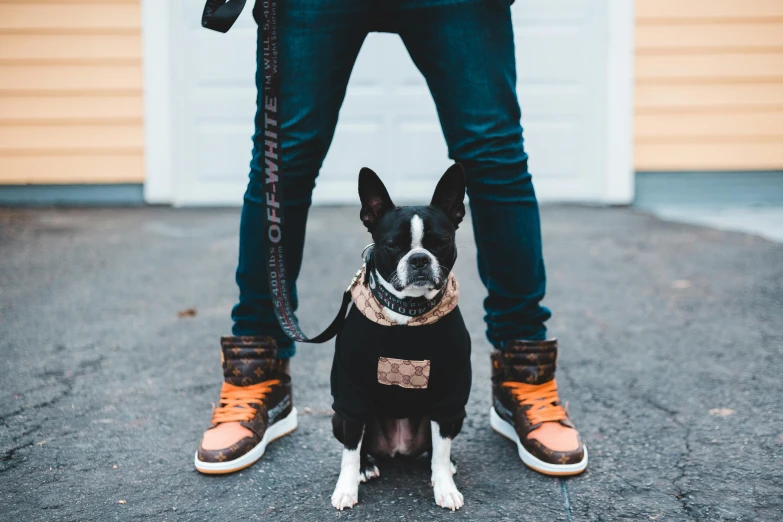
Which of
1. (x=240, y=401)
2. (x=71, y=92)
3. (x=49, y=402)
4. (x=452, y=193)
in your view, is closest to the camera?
(x=452, y=193)

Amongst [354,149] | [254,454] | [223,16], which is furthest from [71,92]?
[254,454]

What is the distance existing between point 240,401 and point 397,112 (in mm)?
4982

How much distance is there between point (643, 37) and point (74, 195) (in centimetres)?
531

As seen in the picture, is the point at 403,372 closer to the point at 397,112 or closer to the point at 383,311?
the point at 383,311

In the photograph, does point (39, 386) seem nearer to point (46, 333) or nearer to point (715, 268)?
point (46, 333)

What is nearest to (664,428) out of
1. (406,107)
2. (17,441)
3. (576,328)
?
(576,328)

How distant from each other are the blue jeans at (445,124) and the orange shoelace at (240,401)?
0.15 m

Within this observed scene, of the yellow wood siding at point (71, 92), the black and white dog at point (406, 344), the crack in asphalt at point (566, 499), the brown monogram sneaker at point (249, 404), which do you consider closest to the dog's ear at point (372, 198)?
the black and white dog at point (406, 344)

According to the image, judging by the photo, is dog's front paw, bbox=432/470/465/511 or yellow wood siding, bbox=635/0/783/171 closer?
dog's front paw, bbox=432/470/465/511

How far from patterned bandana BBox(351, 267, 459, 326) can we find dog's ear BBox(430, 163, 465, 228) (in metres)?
0.18

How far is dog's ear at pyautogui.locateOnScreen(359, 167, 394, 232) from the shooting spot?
1.89 metres

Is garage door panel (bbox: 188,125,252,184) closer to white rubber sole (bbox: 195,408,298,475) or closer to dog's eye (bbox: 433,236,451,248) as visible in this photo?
white rubber sole (bbox: 195,408,298,475)

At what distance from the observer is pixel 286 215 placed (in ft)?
6.88

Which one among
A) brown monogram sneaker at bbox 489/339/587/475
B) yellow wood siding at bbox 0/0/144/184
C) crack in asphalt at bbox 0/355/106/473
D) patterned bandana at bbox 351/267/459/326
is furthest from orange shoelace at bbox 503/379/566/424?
yellow wood siding at bbox 0/0/144/184
